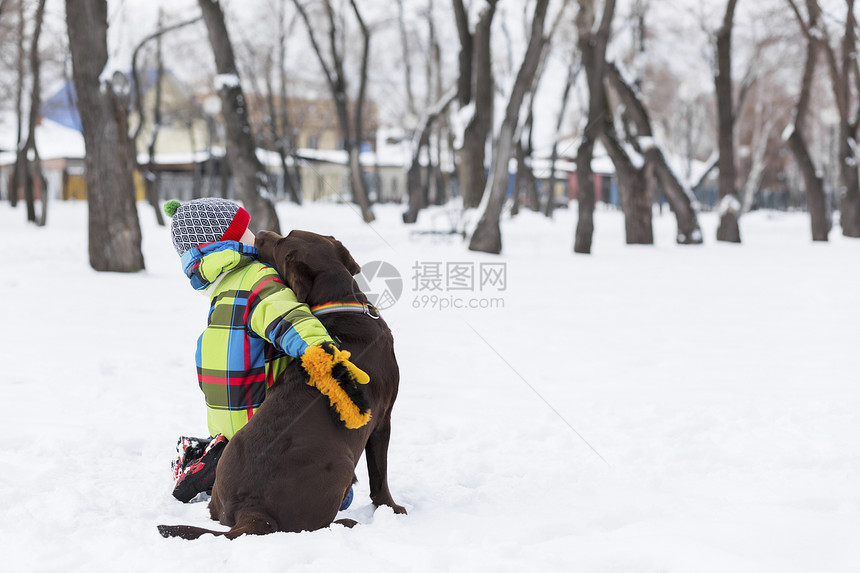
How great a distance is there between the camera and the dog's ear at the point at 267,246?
2867mm

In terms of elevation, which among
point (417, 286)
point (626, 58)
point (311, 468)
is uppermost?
point (626, 58)

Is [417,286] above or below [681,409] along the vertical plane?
above

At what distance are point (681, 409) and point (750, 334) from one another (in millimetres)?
2999

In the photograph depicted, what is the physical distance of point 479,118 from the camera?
13.9m

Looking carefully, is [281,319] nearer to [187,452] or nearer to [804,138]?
[187,452]

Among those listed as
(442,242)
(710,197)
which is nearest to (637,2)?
(442,242)

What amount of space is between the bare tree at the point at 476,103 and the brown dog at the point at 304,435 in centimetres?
1143

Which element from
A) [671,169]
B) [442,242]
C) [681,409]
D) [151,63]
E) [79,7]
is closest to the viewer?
[681,409]

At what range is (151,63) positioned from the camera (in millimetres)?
32594

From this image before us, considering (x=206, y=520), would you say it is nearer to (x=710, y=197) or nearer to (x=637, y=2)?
(x=637, y=2)

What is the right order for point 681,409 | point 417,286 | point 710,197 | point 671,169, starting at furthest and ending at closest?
point 710,197 < point 671,169 < point 681,409 < point 417,286

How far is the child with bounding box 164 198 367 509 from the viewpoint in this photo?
2727 millimetres

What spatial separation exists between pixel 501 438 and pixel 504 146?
353 inches

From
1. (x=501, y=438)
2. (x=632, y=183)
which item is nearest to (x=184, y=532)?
(x=501, y=438)
